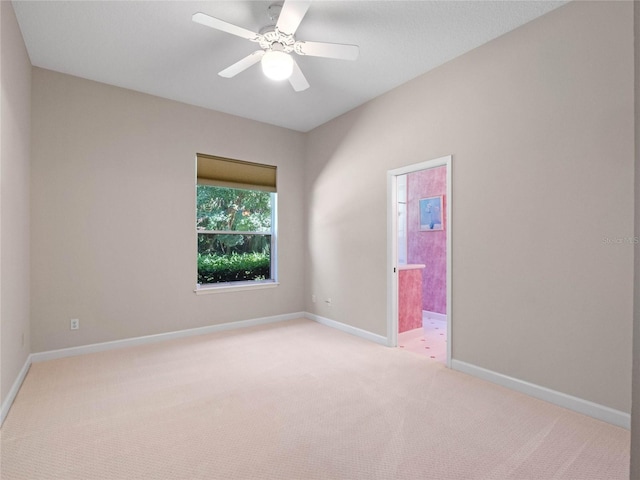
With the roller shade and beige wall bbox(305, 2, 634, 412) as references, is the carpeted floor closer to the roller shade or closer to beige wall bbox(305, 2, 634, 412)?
beige wall bbox(305, 2, 634, 412)

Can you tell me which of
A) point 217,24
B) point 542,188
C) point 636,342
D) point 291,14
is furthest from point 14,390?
point 542,188

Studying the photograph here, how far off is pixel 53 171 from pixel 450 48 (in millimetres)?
4072

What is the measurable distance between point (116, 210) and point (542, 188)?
13.8 ft

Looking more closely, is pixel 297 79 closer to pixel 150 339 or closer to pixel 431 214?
pixel 150 339

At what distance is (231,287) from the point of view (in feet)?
15.4

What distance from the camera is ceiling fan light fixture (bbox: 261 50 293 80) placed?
2469mm

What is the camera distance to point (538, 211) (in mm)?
2695

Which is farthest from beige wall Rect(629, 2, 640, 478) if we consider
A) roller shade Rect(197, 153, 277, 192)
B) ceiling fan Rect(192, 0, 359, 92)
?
roller shade Rect(197, 153, 277, 192)

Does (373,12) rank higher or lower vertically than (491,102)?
higher

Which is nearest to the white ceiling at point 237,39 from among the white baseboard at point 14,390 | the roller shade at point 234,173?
the roller shade at point 234,173

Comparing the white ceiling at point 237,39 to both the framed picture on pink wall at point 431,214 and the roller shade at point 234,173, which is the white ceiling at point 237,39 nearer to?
the roller shade at point 234,173

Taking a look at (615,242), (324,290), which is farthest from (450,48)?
(324,290)

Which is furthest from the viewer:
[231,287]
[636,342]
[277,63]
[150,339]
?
[231,287]

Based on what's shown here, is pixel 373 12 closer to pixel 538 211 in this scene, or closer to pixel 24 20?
pixel 538 211
